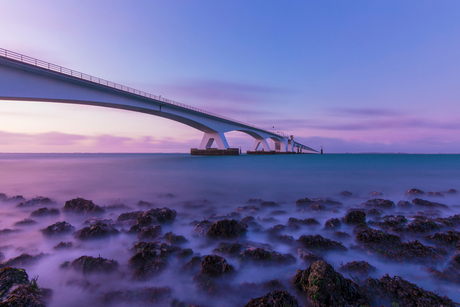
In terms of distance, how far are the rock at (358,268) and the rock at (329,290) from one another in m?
0.55

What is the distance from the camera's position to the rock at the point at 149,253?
A: 3.07m

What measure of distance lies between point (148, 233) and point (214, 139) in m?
47.9

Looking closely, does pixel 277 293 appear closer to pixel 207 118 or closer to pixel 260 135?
pixel 207 118

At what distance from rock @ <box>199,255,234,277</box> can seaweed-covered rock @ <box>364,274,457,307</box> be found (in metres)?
1.73

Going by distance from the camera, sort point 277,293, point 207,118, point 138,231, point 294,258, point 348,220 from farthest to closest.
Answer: point 207,118
point 348,220
point 138,231
point 294,258
point 277,293

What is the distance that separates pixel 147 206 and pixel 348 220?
586 centimetres

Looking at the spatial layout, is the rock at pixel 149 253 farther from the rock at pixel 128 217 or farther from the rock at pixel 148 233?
the rock at pixel 128 217

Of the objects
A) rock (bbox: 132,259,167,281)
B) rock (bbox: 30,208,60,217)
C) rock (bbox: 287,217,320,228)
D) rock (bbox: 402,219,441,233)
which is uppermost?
rock (bbox: 402,219,441,233)

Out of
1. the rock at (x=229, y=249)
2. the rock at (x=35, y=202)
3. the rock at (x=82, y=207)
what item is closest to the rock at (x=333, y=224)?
the rock at (x=229, y=249)

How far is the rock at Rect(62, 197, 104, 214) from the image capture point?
568 cm

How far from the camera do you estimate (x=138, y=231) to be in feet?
14.1

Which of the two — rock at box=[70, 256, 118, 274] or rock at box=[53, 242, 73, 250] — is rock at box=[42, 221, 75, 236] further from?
rock at box=[70, 256, 118, 274]

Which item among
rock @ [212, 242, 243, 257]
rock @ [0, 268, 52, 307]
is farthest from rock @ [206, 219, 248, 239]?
rock @ [0, 268, 52, 307]

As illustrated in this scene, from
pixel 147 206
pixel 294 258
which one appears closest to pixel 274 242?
pixel 294 258
